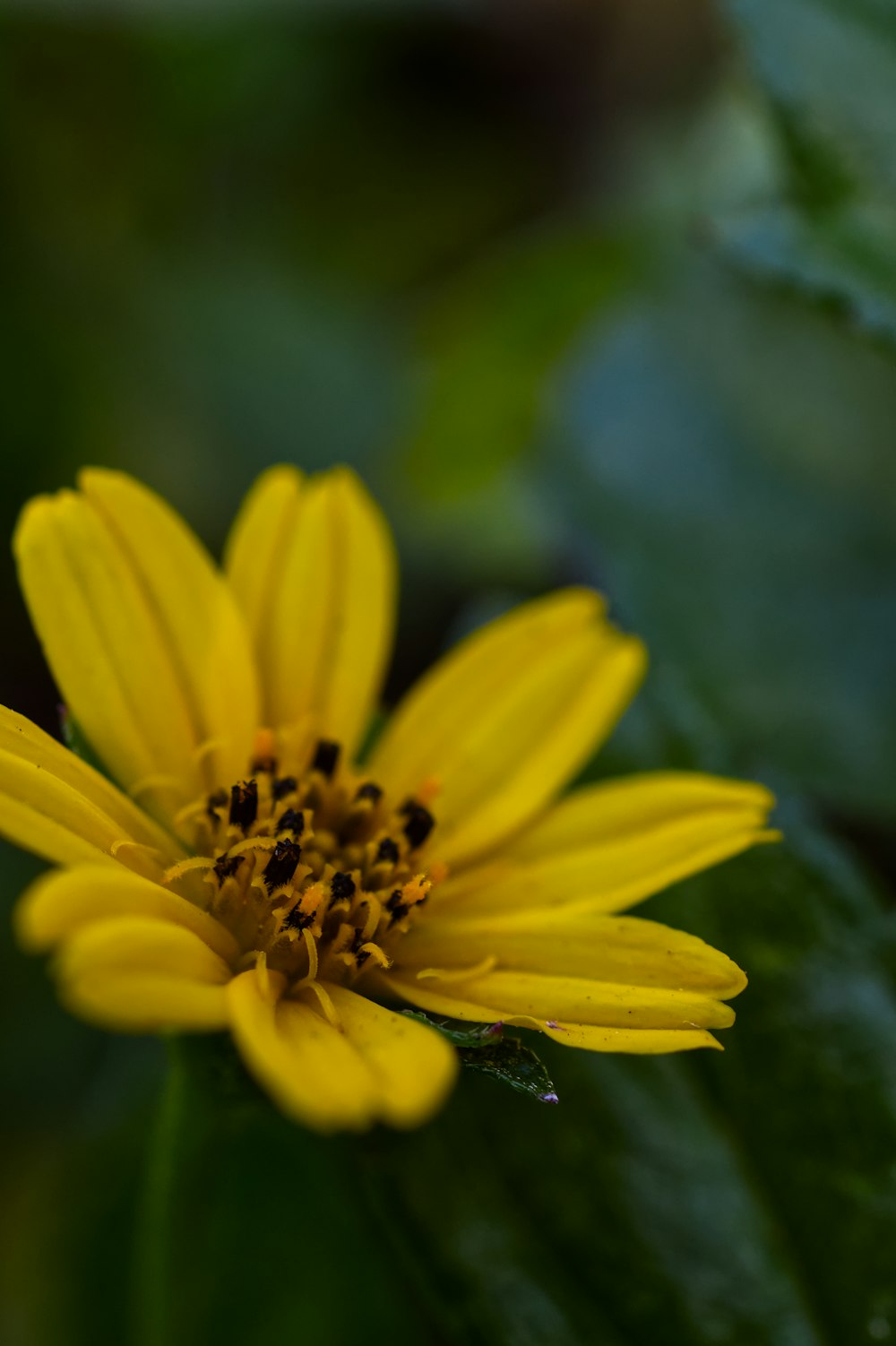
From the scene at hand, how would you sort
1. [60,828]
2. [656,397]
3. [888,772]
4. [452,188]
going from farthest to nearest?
[452,188]
[656,397]
[888,772]
[60,828]

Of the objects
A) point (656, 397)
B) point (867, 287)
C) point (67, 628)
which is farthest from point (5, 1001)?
point (867, 287)

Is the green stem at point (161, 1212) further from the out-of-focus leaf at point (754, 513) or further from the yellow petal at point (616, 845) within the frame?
the out-of-focus leaf at point (754, 513)

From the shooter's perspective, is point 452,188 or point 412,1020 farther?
point 452,188

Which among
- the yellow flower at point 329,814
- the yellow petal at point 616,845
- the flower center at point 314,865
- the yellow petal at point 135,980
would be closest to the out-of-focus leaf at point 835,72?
the yellow flower at point 329,814

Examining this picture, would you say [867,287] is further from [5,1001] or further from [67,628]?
[5,1001]

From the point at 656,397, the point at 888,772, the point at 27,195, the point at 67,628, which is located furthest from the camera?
the point at 27,195

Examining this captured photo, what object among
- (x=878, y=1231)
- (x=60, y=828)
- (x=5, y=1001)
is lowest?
(x=5, y=1001)
